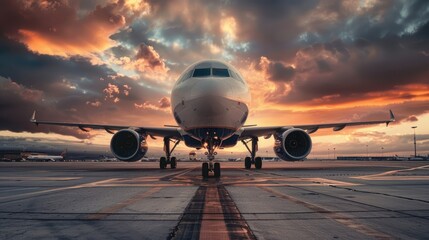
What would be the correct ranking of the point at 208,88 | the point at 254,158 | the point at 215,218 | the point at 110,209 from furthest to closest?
the point at 254,158, the point at 208,88, the point at 110,209, the point at 215,218

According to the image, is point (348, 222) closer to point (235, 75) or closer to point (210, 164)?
point (210, 164)

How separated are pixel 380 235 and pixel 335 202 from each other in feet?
8.97

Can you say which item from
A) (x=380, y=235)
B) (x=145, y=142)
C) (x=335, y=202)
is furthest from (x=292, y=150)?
(x=380, y=235)

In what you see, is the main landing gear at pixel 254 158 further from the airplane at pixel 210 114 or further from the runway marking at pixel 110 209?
the runway marking at pixel 110 209

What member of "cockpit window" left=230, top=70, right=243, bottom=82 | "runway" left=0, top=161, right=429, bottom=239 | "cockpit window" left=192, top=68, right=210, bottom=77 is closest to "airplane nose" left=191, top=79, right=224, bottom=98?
"cockpit window" left=192, top=68, right=210, bottom=77

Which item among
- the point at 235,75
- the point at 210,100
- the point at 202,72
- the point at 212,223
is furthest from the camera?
the point at 235,75

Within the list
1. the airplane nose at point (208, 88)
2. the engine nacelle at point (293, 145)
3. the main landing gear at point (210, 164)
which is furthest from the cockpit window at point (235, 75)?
the engine nacelle at point (293, 145)

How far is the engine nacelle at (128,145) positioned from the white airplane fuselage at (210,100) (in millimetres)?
4634

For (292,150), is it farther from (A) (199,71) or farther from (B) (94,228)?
(B) (94,228)

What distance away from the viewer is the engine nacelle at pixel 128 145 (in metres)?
19.1

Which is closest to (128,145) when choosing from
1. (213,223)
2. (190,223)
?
(190,223)

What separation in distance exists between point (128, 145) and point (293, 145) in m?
9.50

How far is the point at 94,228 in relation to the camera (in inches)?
158

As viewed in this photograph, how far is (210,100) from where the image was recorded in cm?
1312
